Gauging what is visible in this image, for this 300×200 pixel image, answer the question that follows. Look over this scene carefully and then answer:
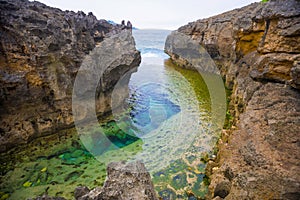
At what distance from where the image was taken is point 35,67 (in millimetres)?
6820

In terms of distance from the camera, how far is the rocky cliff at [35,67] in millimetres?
6406

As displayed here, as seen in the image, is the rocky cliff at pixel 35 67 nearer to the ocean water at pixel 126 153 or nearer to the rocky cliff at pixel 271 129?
the ocean water at pixel 126 153

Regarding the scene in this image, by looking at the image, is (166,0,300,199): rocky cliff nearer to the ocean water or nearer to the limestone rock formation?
the ocean water

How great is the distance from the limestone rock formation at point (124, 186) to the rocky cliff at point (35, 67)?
206 inches

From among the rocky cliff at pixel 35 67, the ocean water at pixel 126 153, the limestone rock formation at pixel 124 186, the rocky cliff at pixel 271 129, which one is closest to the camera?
the rocky cliff at pixel 271 129

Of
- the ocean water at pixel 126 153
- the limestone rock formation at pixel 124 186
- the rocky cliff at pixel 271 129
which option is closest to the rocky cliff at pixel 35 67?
the ocean water at pixel 126 153

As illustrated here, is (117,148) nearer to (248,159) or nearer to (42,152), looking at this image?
→ (42,152)

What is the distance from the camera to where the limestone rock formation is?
2979 millimetres

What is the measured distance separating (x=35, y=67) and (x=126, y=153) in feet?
15.6

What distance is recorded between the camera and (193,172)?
608cm

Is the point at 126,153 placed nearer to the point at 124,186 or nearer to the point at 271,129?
the point at 124,186

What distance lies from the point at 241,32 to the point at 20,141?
1090 centimetres

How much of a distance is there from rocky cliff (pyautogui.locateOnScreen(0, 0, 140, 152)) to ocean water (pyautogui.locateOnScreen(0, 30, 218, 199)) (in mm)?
754

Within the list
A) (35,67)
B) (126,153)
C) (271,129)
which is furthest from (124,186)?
(35,67)
